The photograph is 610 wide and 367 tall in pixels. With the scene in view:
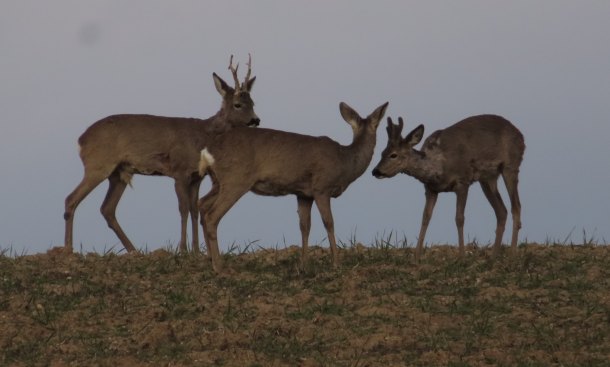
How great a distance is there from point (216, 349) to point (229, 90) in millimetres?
7048

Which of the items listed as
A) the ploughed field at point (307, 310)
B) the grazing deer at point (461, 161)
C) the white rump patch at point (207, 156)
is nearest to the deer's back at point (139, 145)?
the ploughed field at point (307, 310)

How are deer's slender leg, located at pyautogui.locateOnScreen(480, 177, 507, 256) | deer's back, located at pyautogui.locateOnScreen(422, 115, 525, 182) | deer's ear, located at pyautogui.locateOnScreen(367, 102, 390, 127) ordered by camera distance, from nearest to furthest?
deer's ear, located at pyautogui.locateOnScreen(367, 102, 390, 127)
deer's back, located at pyautogui.locateOnScreen(422, 115, 525, 182)
deer's slender leg, located at pyautogui.locateOnScreen(480, 177, 507, 256)

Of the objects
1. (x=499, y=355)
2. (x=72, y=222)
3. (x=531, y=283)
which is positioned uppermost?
(x=72, y=222)

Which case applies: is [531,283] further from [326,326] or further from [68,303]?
[68,303]

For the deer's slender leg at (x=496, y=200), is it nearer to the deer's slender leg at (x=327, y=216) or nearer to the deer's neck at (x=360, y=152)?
the deer's neck at (x=360, y=152)

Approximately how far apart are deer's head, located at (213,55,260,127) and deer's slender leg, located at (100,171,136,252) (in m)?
1.76

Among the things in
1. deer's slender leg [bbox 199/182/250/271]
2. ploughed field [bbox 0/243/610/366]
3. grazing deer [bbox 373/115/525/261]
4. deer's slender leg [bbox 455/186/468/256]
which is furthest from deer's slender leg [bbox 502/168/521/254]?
deer's slender leg [bbox 199/182/250/271]

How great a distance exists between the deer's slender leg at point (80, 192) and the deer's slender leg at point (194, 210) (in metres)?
1.15

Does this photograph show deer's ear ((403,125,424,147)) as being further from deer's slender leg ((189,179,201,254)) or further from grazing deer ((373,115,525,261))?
deer's slender leg ((189,179,201,254))

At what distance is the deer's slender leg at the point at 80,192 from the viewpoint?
15310mm

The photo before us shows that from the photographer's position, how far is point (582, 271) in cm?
1277

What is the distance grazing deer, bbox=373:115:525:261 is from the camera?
1427 centimetres

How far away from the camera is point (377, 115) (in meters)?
14.3

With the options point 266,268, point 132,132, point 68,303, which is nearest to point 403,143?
point 266,268
